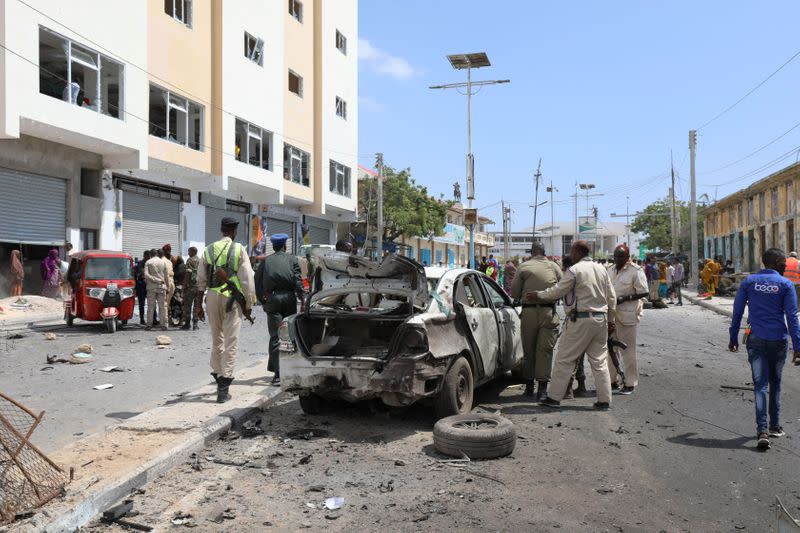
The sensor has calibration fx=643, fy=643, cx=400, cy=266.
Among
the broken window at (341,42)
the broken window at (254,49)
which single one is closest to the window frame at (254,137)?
the broken window at (254,49)

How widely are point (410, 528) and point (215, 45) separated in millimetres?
23289

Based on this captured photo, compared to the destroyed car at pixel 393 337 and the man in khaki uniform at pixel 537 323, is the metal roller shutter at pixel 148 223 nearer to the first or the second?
the destroyed car at pixel 393 337

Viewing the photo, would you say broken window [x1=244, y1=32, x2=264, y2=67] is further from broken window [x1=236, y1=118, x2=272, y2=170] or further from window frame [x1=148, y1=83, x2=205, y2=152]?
window frame [x1=148, y1=83, x2=205, y2=152]

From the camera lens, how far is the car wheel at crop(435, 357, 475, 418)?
610cm

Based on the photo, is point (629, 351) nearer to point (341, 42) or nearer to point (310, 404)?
point (310, 404)

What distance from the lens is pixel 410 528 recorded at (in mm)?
3811

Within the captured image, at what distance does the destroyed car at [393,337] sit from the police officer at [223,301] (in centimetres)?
78

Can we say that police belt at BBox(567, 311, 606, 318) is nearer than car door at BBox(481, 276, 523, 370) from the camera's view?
Yes

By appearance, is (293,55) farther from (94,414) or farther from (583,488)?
(583,488)

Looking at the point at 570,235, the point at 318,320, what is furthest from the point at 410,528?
the point at 570,235

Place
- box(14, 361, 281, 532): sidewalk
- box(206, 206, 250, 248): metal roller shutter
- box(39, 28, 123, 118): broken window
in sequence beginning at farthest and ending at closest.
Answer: box(206, 206, 250, 248): metal roller shutter, box(39, 28, 123, 118): broken window, box(14, 361, 281, 532): sidewalk

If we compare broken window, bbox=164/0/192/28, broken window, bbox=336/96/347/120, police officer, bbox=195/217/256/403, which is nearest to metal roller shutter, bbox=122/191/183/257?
broken window, bbox=164/0/192/28

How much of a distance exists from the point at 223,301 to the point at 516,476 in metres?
3.71

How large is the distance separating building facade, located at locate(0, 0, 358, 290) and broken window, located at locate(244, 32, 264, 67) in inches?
2.2
